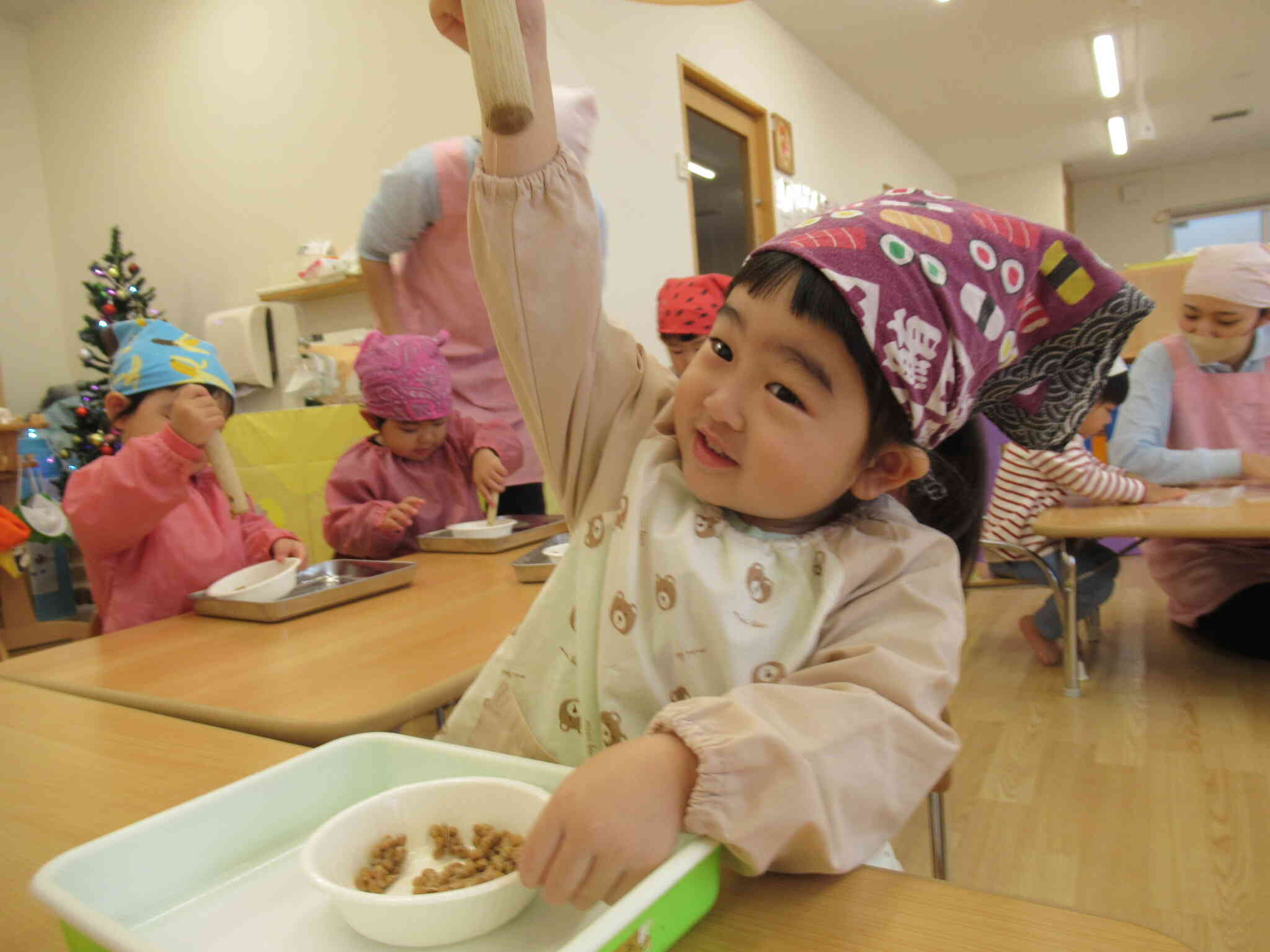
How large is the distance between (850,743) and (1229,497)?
2196 millimetres

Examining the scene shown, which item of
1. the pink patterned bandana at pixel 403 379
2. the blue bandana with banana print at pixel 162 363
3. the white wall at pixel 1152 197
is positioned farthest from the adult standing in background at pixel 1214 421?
the white wall at pixel 1152 197

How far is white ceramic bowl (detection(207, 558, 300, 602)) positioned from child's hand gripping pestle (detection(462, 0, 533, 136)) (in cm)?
94

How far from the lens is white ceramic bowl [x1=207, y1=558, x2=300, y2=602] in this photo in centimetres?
123

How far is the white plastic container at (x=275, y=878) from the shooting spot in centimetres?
40

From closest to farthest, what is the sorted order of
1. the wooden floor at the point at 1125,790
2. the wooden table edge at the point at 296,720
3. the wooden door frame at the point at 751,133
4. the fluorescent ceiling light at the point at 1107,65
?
the wooden table edge at the point at 296,720 < the wooden floor at the point at 1125,790 < the wooden door frame at the point at 751,133 < the fluorescent ceiling light at the point at 1107,65

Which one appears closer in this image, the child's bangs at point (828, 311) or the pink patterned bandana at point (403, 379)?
the child's bangs at point (828, 311)

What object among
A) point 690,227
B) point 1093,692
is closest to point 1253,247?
point 1093,692

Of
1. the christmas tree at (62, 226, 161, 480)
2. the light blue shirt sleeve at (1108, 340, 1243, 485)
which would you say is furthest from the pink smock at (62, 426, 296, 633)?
the christmas tree at (62, 226, 161, 480)

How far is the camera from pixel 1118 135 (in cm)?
833

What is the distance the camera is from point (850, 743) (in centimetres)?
49

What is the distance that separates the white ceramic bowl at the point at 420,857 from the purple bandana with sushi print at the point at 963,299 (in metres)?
0.39

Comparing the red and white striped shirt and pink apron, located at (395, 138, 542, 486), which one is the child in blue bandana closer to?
pink apron, located at (395, 138, 542, 486)

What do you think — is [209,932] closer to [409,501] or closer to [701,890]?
[701,890]

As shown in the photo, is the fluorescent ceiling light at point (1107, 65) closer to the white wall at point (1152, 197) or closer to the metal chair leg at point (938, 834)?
the white wall at point (1152, 197)
